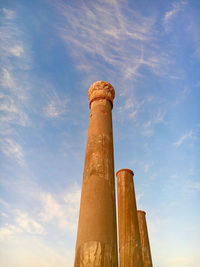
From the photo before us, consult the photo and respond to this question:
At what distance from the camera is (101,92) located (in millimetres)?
9578

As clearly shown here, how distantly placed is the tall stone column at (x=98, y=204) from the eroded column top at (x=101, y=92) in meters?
1.12

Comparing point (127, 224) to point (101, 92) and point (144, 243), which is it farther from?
point (101, 92)

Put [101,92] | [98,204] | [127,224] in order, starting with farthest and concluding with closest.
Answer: [127,224]
[101,92]
[98,204]

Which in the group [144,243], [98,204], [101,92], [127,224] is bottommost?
[98,204]

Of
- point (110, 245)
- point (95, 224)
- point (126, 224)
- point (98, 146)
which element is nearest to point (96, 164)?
point (98, 146)

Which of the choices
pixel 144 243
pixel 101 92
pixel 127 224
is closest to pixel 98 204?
pixel 101 92

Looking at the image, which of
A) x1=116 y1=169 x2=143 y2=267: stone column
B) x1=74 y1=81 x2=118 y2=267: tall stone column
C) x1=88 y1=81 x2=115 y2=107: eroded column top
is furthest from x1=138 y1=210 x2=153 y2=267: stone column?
x1=88 y1=81 x2=115 y2=107: eroded column top

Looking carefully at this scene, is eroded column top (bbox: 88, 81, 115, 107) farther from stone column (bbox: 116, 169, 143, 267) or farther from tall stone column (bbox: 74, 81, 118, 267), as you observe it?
stone column (bbox: 116, 169, 143, 267)

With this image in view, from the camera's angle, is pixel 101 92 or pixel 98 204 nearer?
pixel 98 204

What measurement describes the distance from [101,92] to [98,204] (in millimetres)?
5739

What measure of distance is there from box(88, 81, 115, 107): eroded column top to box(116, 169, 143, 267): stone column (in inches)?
233

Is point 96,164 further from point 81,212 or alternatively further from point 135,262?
point 135,262

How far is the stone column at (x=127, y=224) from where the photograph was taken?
957 centimetres

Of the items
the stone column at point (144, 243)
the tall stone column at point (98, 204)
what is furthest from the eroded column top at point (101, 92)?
the stone column at point (144, 243)
